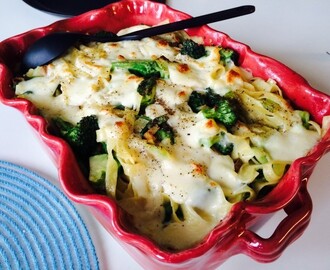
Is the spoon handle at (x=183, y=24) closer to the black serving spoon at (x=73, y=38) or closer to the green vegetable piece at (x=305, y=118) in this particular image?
the black serving spoon at (x=73, y=38)

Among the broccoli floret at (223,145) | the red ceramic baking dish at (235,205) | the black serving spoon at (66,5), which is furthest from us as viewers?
the black serving spoon at (66,5)

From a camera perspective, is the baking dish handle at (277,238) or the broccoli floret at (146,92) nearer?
the baking dish handle at (277,238)

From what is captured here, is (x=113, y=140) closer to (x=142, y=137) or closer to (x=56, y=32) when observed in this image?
(x=142, y=137)

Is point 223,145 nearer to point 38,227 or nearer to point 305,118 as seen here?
point 305,118

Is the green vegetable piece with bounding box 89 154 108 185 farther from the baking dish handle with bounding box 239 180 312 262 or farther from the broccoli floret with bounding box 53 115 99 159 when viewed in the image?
the baking dish handle with bounding box 239 180 312 262

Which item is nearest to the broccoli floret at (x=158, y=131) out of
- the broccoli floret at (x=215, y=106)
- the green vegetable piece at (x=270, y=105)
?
the broccoli floret at (x=215, y=106)

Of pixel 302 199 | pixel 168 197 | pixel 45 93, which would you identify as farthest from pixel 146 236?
pixel 45 93

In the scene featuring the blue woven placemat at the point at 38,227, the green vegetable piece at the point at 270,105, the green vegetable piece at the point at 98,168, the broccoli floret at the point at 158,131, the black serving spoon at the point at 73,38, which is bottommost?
the blue woven placemat at the point at 38,227
